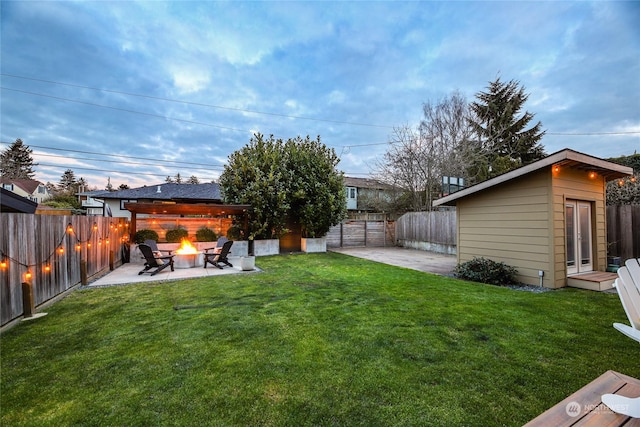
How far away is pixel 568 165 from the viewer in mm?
6301

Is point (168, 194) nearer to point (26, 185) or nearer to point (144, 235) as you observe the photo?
point (144, 235)

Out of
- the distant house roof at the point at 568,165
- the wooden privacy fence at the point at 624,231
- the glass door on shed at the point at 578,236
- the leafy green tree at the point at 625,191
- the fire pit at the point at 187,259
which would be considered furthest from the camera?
the leafy green tree at the point at 625,191

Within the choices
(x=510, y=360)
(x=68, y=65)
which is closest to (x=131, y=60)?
(x=68, y=65)

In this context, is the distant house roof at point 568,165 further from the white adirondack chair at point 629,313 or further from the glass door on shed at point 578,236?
the white adirondack chair at point 629,313

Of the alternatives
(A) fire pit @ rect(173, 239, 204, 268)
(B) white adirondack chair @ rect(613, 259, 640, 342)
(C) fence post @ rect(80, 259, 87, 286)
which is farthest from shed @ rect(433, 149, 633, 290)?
(C) fence post @ rect(80, 259, 87, 286)

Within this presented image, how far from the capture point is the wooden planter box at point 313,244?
1329 centimetres

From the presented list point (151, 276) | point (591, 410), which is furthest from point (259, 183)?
point (591, 410)

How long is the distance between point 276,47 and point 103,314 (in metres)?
12.6

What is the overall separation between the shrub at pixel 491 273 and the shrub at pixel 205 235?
32.5 feet

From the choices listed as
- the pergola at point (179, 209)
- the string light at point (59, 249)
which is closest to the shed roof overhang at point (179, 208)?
the pergola at point (179, 209)

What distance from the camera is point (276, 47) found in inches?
494

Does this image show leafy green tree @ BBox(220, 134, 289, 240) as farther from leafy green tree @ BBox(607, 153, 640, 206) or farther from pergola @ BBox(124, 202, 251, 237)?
leafy green tree @ BBox(607, 153, 640, 206)

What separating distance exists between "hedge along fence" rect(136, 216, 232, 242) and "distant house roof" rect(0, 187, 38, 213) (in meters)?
7.69

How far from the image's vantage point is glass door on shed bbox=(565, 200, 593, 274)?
660cm
